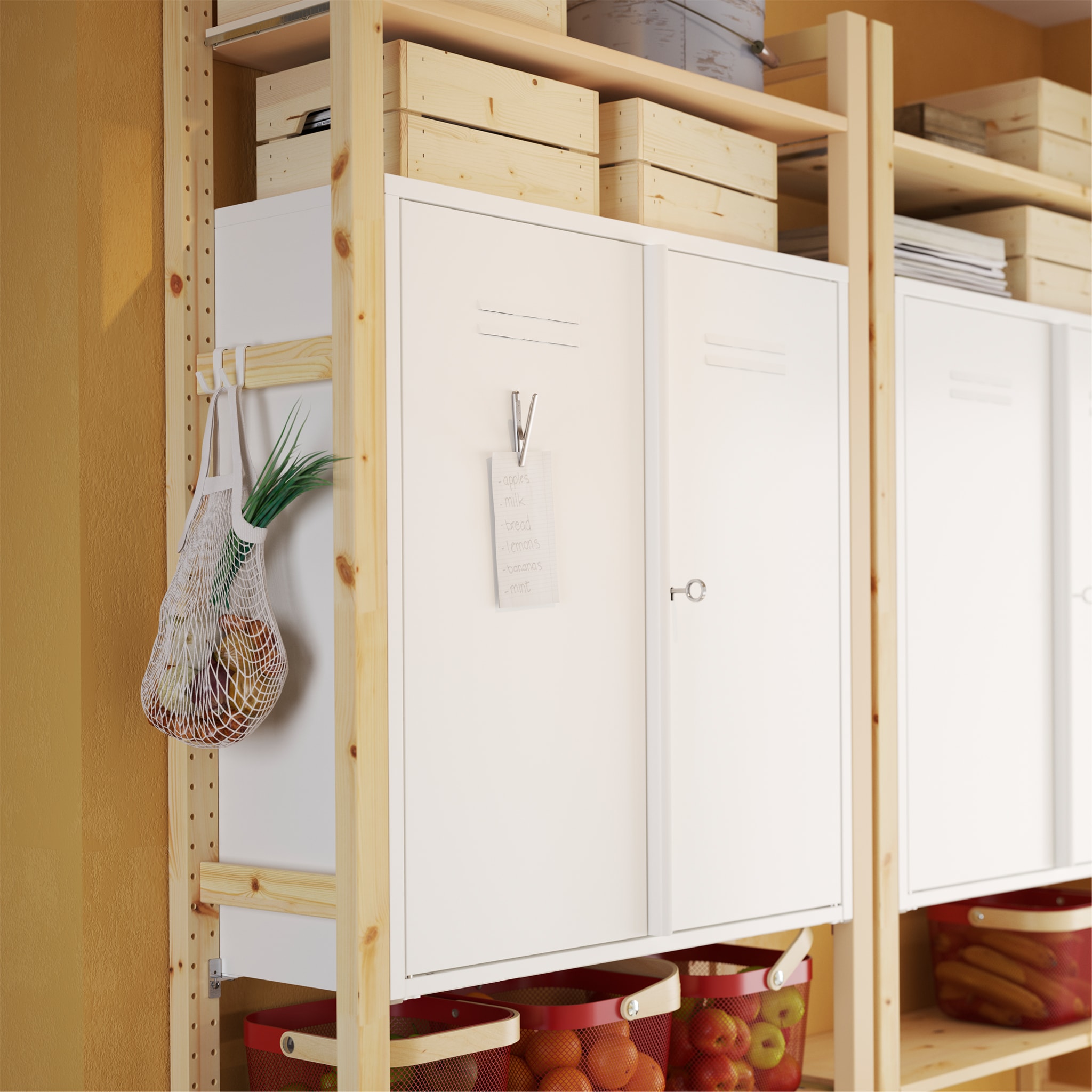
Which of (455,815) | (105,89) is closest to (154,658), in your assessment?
(455,815)

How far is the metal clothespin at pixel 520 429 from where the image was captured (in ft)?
6.39

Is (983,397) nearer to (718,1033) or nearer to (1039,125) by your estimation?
(1039,125)

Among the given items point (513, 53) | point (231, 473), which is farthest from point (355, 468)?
point (513, 53)

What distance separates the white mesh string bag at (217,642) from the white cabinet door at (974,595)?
1205 millimetres

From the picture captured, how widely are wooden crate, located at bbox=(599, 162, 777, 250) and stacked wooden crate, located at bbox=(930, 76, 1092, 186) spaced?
94 cm

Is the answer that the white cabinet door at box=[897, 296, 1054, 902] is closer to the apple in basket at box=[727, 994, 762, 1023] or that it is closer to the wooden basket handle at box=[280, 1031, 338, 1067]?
the apple in basket at box=[727, 994, 762, 1023]

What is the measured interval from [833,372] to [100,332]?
46.2 inches

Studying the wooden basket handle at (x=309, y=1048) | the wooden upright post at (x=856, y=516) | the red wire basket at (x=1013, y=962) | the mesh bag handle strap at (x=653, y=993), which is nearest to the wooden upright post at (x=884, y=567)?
the wooden upright post at (x=856, y=516)

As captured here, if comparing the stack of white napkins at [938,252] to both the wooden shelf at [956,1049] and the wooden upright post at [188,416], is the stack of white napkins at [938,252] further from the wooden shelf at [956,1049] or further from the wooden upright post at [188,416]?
the wooden shelf at [956,1049]

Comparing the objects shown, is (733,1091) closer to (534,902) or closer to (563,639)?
(534,902)

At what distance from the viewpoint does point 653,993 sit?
2098mm

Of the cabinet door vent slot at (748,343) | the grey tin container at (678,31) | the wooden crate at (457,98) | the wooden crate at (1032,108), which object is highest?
the wooden crate at (1032,108)

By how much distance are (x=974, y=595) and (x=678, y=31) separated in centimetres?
116

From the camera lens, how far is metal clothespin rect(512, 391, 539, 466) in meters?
1.95
